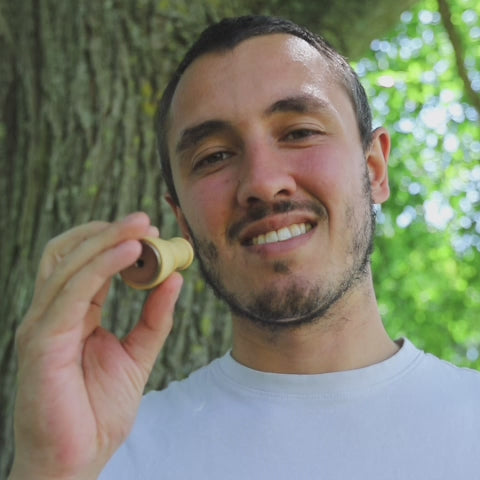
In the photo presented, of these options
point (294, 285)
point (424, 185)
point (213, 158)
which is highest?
point (213, 158)

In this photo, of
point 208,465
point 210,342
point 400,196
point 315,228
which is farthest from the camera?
point 400,196

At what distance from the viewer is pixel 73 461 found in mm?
1589

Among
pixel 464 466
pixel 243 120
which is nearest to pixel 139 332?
pixel 243 120

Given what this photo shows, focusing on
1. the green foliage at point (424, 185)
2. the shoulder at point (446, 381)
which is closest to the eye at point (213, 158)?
the shoulder at point (446, 381)

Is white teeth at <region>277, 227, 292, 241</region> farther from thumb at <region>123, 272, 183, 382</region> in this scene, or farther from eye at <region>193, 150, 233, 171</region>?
thumb at <region>123, 272, 183, 382</region>

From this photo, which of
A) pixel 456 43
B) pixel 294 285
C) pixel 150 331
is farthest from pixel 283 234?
pixel 456 43

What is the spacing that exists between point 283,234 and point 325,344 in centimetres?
39

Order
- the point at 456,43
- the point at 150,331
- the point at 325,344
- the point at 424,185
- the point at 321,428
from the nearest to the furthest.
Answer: the point at 150,331 < the point at 321,428 < the point at 325,344 < the point at 456,43 < the point at 424,185

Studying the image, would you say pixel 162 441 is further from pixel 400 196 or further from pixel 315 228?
pixel 400 196

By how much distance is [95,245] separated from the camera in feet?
4.97

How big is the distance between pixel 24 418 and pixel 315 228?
98 centimetres

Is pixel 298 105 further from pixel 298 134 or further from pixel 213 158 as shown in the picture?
pixel 213 158

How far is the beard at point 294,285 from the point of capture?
6.61 ft

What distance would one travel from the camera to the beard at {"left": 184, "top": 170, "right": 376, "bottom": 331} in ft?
6.61
